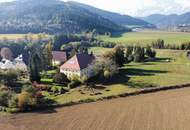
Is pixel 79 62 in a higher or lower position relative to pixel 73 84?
higher

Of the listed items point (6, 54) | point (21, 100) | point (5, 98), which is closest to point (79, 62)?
point (5, 98)

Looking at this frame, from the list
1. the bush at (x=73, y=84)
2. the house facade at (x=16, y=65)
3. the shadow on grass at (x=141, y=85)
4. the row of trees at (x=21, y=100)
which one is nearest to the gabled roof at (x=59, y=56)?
the house facade at (x=16, y=65)

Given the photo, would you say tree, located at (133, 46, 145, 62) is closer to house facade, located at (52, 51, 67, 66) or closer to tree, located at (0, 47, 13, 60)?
house facade, located at (52, 51, 67, 66)

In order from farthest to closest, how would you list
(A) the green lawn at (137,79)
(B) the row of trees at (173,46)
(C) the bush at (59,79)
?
(B) the row of trees at (173,46)
(C) the bush at (59,79)
(A) the green lawn at (137,79)

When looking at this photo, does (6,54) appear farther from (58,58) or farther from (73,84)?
(73,84)

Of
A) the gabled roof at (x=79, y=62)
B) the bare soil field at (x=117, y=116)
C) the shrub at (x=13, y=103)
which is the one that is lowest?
the bare soil field at (x=117, y=116)

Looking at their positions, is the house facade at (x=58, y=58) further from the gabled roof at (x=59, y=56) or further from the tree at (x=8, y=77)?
the tree at (x=8, y=77)

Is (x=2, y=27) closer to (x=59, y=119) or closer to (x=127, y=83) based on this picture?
(x=127, y=83)
